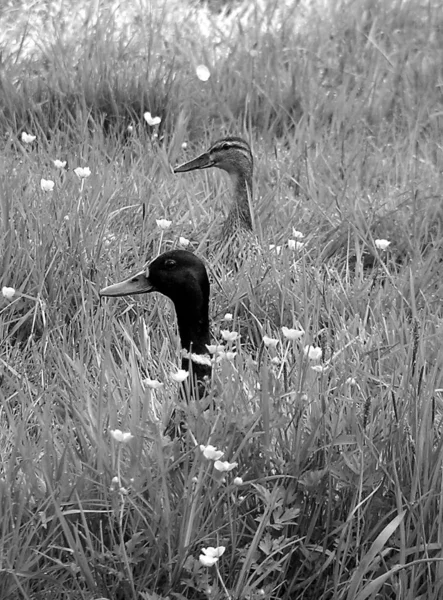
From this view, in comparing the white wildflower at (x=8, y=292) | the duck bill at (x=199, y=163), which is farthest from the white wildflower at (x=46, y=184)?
the duck bill at (x=199, y=163)

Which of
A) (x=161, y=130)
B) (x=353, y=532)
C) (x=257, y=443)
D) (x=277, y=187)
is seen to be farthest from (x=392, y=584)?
(x=161, y=130)

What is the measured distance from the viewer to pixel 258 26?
620cm

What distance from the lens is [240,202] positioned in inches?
186

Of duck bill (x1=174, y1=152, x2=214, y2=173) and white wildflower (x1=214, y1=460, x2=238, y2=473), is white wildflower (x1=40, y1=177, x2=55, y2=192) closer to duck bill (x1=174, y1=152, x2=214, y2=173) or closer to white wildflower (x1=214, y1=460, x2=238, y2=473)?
duck bill (x1=174, y1=152, x2=214, y2=173)

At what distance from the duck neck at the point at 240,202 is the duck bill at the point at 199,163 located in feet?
0.45

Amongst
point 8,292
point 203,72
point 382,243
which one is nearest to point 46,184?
point 8,292

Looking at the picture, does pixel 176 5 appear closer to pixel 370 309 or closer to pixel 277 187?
pixel 277 187

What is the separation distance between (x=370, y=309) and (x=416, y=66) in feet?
8.95

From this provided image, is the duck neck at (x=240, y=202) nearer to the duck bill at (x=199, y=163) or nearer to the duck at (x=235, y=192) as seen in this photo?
the duck at (x=235, y=192)

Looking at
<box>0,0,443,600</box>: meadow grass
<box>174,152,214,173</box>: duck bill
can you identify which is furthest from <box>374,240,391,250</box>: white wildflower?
<box>174,152,214,173</box>: duck bill

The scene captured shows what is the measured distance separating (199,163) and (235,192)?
219mm

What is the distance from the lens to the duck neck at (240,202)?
4547mm

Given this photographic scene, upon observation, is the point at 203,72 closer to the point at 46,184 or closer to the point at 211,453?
the point at 46,184

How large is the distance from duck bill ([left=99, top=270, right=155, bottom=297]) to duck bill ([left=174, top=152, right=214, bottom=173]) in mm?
1495
